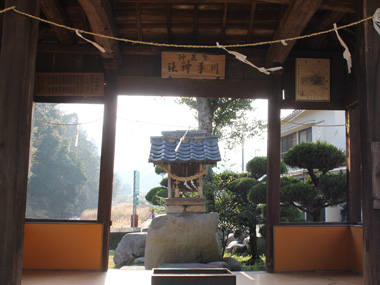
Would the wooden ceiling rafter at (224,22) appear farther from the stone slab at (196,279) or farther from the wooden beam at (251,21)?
the stone slab at (196,279)

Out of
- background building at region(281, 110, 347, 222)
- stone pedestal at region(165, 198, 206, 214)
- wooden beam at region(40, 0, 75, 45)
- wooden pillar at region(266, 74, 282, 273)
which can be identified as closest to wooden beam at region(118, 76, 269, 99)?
wooden pillar at region(266, 74, 282, 273)

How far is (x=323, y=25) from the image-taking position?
19.6 ft

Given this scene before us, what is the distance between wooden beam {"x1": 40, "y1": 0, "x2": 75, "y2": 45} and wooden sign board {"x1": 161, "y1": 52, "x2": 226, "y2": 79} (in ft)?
5.07

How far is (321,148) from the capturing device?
799cm

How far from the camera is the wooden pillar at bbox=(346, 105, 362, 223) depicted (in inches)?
253

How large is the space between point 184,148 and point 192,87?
1.26 m

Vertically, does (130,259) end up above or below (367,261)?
below

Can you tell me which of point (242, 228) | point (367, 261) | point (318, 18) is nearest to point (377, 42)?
point (367, 261)

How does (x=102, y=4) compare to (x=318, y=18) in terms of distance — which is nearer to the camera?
(x=102, y=4)

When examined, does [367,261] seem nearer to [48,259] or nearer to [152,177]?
[48,259]

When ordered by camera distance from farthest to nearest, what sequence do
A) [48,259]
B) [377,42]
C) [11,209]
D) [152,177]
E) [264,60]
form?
[152,177]
[264,60]
[48,259]
[377,42]
[11,209]

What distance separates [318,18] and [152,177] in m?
97.3

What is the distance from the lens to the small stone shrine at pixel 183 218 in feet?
22.6

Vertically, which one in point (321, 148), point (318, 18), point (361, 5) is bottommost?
point (321, 148)
